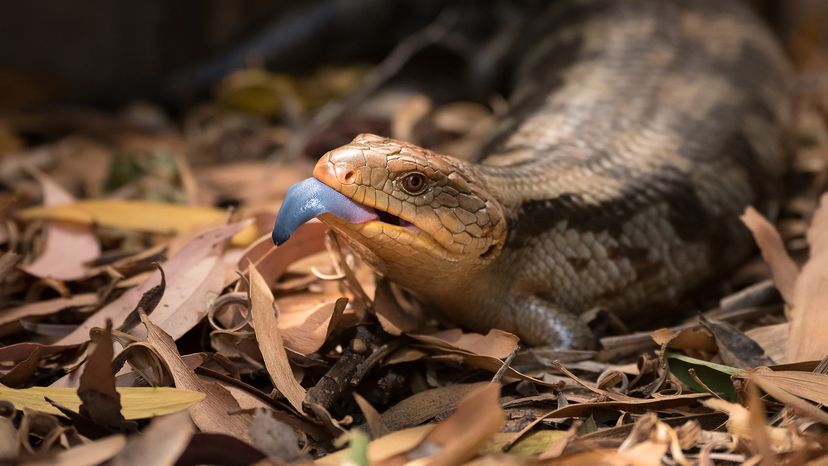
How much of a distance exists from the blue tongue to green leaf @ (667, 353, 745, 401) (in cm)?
81

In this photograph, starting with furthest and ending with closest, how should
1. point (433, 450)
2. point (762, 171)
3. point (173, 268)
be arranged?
point (762, 171) → point (173, 268) → point (433, 450)

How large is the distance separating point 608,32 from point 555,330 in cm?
179

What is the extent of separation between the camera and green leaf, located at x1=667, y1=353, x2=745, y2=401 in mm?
1945

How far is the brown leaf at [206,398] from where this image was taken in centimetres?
176

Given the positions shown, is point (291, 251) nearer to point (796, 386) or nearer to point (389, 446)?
point (389, 446)

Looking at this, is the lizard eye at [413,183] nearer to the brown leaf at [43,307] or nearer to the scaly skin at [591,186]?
the scaly skin at [591,186]

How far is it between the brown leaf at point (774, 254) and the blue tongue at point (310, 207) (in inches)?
45.9

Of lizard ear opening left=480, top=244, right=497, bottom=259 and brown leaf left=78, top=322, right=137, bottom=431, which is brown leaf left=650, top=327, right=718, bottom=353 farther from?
brown leaf left=78, top=322, right=137, bottom=431

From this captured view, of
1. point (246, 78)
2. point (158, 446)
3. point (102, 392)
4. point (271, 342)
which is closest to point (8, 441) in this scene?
point (102, 392)

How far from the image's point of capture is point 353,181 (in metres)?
1.94

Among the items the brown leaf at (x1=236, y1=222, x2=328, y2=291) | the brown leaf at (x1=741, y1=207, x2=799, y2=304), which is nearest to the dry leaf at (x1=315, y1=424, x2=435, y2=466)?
the brown leaf at (x1=236, y1=222, x2=328, y2=291)

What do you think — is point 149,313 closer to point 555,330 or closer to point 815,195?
point 555,330

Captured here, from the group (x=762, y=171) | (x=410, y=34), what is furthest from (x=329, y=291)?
(x=410, y=34)

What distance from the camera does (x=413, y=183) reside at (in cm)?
201
